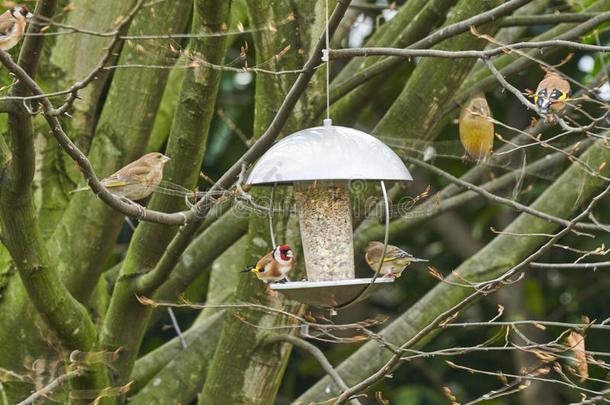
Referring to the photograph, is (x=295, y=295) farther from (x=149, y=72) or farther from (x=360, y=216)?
(x=149, y=72)

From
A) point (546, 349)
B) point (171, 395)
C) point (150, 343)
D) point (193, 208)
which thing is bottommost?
point (150, 343)

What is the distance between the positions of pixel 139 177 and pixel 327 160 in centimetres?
171

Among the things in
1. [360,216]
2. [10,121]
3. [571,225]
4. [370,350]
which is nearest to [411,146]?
[360,216]

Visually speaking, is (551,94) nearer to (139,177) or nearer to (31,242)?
(139,177)

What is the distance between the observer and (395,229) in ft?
19.0

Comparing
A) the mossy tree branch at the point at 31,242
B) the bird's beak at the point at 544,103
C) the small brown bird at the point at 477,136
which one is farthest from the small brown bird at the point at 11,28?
the small brown bird at the point at 477,136

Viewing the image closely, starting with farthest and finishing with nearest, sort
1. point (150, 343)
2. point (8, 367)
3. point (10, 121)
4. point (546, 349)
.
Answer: point (150, 343) → point (8, 367) → point (546, 349) → point (10, 121)

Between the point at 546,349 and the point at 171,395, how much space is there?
2.17 meters

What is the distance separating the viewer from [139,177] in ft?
15.9

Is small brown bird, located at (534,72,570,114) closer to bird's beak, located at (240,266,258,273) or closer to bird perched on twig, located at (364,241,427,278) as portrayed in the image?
bird perched on twig, located at (364,241,427,278)

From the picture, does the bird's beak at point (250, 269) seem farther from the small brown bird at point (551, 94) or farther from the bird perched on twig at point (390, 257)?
the small brown bird at point (551, 94)

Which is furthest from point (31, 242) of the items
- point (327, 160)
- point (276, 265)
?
point (327, 160)

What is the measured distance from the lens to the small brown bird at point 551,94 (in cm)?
395

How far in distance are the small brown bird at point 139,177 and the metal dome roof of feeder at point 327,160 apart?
4.11 ft
